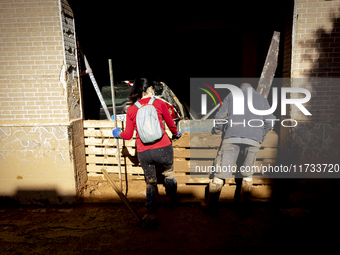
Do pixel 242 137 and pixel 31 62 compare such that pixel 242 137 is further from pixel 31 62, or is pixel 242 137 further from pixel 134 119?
pixel 31 62

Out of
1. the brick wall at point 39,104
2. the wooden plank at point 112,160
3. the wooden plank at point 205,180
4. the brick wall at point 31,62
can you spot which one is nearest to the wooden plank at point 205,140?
the wooden plank at point 205,180

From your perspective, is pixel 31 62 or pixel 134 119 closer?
pixel 134 119

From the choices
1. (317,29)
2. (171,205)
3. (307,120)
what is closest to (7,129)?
(171,205)

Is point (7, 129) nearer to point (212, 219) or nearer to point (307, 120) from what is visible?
point (212, 219)

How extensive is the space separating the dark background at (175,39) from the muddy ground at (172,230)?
10.7 ft

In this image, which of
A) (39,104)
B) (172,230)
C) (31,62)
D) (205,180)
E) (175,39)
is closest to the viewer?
(172,230)

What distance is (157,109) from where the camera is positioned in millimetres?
3221

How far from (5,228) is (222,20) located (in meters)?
8.01

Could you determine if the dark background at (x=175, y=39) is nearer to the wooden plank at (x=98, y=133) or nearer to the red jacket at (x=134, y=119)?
the wooden plank at (x=98, y=133)

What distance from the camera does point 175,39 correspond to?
Answer: 10.2m

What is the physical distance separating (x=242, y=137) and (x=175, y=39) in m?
7.96

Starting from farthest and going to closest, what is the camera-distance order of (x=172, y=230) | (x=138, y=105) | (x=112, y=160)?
(x=112, y=160)
(x=172, y=230)
(x=138, y=105)

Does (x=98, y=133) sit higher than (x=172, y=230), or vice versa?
(x=98, y=133)

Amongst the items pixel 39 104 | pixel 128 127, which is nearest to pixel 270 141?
pixel 128 127
